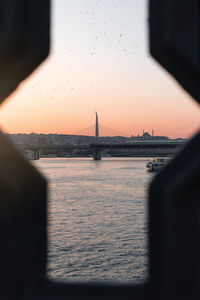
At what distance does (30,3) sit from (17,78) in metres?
0.33

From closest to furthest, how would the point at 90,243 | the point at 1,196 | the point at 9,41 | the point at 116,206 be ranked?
the point at 9,41
the point at 1,196
the point at 90,243
the point at 116,206

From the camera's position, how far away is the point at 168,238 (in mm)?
1494

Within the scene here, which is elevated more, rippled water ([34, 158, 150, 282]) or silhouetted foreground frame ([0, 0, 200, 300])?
silhouetted foreground frame ([0, 0, 200, 300])

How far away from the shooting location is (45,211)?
169 cm

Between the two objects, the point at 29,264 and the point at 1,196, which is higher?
the point at 1,196

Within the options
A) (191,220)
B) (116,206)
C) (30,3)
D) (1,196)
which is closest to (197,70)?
(191,220)

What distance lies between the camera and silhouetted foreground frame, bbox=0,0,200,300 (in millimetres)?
1457

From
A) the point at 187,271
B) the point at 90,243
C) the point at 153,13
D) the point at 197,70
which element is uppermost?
→ the point at 153,13

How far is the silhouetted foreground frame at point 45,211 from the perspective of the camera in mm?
1457

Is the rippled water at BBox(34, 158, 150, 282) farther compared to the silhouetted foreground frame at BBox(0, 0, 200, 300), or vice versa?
the rippled water at BBox(34, 158, 150, 282)

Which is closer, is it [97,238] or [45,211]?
[45,211]

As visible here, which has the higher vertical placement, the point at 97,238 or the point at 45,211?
the point at 45,211

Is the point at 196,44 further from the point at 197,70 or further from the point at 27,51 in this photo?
the point at 27,51

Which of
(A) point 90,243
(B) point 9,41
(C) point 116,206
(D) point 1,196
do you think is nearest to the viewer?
(B) point 9,41
